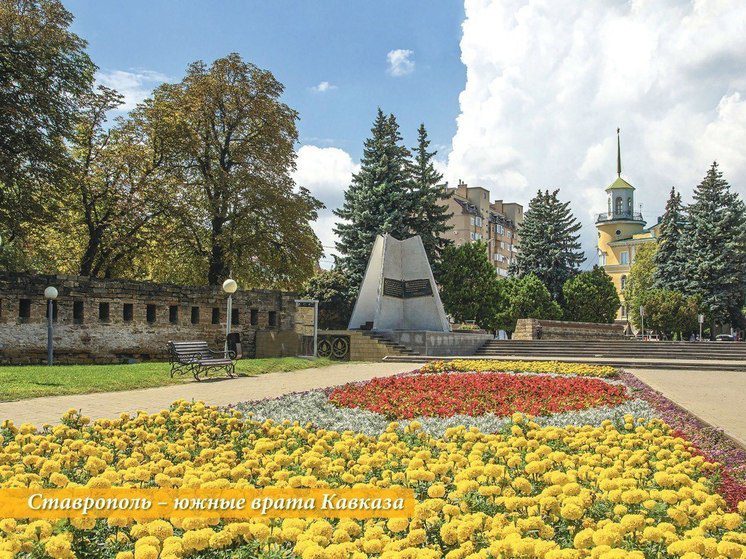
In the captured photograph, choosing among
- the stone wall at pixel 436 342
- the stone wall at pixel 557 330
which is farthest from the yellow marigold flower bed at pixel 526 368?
the stone wall at pixel 557 330

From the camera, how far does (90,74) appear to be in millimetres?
25625

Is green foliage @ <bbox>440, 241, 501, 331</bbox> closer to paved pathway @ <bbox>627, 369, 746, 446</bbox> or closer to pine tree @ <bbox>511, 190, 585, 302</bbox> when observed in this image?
pine tree @ <bbox>511, 190, 585, 302</bbox>

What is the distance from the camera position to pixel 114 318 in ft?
76.5

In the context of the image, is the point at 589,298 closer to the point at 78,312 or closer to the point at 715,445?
the point at 78,312

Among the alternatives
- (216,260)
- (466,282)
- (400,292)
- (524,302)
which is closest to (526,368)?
(400,292)

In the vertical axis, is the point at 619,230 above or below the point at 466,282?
above

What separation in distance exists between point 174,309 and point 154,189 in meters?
5.82

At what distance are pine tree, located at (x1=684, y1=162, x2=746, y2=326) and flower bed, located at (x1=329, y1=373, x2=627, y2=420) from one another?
4139cm

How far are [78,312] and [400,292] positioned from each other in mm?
13287

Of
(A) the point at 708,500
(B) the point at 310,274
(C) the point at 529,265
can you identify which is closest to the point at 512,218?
(C) the point at 529,265

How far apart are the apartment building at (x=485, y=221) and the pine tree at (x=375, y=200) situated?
40110 mm

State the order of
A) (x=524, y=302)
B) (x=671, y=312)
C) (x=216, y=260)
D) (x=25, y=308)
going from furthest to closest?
(x=671, y=312)
(x=524, y=302)
(x=216, y=260)
(x=25, y=308)

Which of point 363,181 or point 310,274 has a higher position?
point 363,181

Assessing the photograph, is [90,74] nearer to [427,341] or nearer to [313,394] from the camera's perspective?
[427,341]
